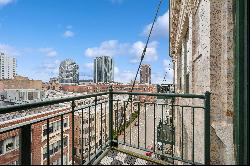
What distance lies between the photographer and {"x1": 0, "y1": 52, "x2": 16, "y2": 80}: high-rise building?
15762 centimetres

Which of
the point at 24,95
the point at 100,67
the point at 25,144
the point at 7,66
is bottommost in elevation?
the point at 24,95

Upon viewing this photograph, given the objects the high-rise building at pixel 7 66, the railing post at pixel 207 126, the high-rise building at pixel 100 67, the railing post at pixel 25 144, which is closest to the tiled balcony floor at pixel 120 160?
the railing post at pixel 207 126

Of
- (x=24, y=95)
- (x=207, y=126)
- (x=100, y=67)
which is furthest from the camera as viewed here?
(x=100, y=67)

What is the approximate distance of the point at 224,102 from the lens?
3074 millimetres

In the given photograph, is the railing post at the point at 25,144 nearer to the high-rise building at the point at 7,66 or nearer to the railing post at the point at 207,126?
the railing post at the point at 207,126

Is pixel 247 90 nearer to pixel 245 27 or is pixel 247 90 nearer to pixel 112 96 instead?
pixel 245 27

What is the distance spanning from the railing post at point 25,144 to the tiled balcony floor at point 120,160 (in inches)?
69.7

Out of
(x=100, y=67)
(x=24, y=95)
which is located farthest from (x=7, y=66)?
(x=24, y=95)

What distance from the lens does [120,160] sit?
163 inches

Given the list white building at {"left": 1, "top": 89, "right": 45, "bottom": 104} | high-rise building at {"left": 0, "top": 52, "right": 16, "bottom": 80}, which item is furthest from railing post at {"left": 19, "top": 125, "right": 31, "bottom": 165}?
high-rise building at {"left": 0, "top": 52, "right": 16, "bottom": 80}

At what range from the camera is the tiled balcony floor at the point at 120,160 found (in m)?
3.94

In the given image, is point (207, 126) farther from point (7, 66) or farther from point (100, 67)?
point (100, 67)

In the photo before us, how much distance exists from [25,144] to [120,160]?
2.12 m

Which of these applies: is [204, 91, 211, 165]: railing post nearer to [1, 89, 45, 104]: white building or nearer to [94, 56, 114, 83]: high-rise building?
[1, 89, 45, 104]: white building
